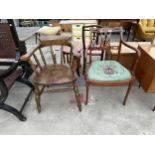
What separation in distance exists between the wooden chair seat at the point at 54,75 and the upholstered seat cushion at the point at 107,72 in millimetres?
236

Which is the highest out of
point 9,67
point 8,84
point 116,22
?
point 116,22

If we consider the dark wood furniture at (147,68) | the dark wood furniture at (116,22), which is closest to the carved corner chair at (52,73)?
the dark wood furniture at (147,68)

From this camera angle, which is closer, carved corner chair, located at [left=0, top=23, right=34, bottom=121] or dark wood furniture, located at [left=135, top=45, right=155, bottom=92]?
carved corner chair, located at [left=0, top=23, right=34, bottom=121]

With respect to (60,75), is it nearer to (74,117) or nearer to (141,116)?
(74,117)

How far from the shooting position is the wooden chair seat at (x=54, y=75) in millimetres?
1421

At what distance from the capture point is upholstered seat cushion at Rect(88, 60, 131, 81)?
1.48 m

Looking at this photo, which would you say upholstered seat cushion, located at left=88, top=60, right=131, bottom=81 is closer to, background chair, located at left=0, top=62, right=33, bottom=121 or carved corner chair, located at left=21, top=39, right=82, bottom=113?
carved corner chair, located at left=21, top=39, right=82, bottom=113

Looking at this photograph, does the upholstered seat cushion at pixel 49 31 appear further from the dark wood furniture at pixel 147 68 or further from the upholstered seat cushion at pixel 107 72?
the dark wood furniture at pixel 147 68

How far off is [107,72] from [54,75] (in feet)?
1.86

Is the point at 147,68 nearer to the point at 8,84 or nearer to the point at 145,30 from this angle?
the point at 8,84

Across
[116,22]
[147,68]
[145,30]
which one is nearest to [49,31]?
[116,22]

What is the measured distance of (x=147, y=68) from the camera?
5.33ft

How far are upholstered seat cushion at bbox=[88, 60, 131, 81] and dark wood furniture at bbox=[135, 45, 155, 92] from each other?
0.25m

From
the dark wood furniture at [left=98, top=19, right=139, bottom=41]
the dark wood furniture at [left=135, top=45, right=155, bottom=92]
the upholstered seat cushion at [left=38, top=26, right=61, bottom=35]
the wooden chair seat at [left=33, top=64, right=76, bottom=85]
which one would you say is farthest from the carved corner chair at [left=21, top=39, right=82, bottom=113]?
the upholstered seat cushion at [left=38, top=26, right=61, bottom=35]
